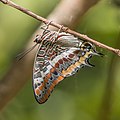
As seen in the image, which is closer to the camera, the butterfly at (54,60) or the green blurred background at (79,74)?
the butterfly at (54,60)

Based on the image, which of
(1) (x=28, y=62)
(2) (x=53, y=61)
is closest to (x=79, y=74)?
(1) (x=28, y=62)

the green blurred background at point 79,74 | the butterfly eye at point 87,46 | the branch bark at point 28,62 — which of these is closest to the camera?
the butterfly eye at point 87,46

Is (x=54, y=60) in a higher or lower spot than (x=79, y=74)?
lower

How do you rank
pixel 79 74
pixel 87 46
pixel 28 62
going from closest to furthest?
pixel 87 46, pixel 28 62, pixel 79 74

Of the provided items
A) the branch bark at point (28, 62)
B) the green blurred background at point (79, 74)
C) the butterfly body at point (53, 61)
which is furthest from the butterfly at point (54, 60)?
the green blurred background at point (79, 74)

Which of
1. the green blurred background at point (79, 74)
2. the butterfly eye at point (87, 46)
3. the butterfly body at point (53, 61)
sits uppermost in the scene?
the green blurred background at point (79, 74)

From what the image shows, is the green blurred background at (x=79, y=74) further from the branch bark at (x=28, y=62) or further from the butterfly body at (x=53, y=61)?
the butterfly body at (x=53, y=61)

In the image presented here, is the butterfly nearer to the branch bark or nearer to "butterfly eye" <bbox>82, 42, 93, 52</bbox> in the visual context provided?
"butterfly eye" <bbox>82, 42, 93, 52</bbox>

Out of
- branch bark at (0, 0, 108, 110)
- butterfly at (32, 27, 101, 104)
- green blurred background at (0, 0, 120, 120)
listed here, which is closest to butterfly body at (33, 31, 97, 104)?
butterfly at (32, 27, 101, 104)

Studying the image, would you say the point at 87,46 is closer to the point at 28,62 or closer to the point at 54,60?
the point at 54,60
